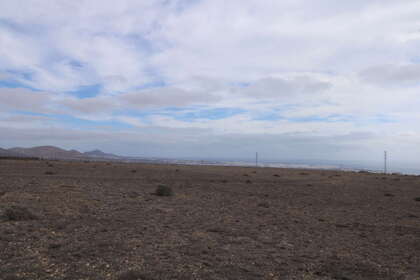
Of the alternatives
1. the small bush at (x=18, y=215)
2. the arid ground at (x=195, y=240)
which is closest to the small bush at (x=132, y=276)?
the arid ground at (x=195, y=240)

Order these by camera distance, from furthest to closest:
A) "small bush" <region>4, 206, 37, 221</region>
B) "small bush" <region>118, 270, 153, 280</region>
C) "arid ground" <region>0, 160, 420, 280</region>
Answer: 1. "small bush" <region>4, 206, 37, 221</region>
2. "arid ground" <region>0, 160, 420, 280</region>
3. "small bush" <region>118, 270, 153, 280</region>

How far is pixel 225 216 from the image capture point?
12.7 meters

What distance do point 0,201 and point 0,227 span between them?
419cm

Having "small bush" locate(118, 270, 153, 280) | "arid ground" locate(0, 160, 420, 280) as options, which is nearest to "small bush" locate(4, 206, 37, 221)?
"arid ground" locate(0, 160, 420, 280)

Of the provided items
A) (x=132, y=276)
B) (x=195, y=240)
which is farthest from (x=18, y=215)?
(x=132, y=276)

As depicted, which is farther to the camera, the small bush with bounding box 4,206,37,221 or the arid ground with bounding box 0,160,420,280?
the small bush with bounding box 4,206,37,221

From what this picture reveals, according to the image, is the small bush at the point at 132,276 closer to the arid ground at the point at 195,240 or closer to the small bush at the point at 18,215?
the arid ground at the point at 195,240

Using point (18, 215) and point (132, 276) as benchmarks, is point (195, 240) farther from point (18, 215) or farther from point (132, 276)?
point (18, 215)

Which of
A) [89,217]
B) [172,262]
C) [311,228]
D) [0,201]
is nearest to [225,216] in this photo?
[311,228]

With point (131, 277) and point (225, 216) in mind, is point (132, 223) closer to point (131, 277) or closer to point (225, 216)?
point (225, 216)

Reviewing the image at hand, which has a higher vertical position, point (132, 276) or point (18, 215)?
point (18, 215)

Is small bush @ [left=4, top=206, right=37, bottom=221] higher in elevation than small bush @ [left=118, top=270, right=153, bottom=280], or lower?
higher

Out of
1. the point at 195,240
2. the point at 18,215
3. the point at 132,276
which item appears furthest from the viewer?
the point at 18,215

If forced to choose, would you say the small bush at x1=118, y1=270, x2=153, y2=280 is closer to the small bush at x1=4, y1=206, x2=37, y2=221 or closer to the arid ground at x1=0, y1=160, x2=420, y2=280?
the arid ground at x1=0, y1=160, x2=420, y2=280
